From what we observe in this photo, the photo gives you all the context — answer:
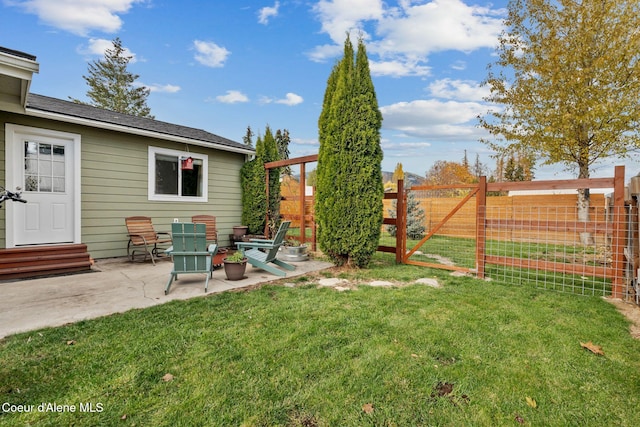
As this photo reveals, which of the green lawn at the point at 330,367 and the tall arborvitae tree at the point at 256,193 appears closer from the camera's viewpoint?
the green lawn at the point at 330,367

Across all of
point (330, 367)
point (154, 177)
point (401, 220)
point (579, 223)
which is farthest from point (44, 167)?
point (579, 223)

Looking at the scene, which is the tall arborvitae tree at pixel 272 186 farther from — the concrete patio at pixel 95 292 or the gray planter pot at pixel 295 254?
the concrete patio at pixel 95 292

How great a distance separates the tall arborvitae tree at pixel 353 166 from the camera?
17.2 ft

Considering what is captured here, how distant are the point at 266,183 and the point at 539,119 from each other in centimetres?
840

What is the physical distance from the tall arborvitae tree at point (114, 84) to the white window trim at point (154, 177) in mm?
20275

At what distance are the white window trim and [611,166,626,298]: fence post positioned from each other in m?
8.16

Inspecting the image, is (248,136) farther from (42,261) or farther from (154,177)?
(42,261)

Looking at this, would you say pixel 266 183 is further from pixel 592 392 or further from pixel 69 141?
pixel 592 392

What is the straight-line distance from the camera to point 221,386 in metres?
1.87

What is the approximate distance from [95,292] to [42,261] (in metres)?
1.94

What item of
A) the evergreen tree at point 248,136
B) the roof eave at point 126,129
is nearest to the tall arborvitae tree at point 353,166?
the roof eave at point 126,129

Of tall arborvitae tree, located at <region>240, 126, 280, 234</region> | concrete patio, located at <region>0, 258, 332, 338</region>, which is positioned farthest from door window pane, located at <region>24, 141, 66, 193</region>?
tall arborvitae tree, located at <region>240, 126, 280, 234</region>

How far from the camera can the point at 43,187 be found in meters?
5.54

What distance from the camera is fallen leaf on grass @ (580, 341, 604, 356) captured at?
2.41 m
